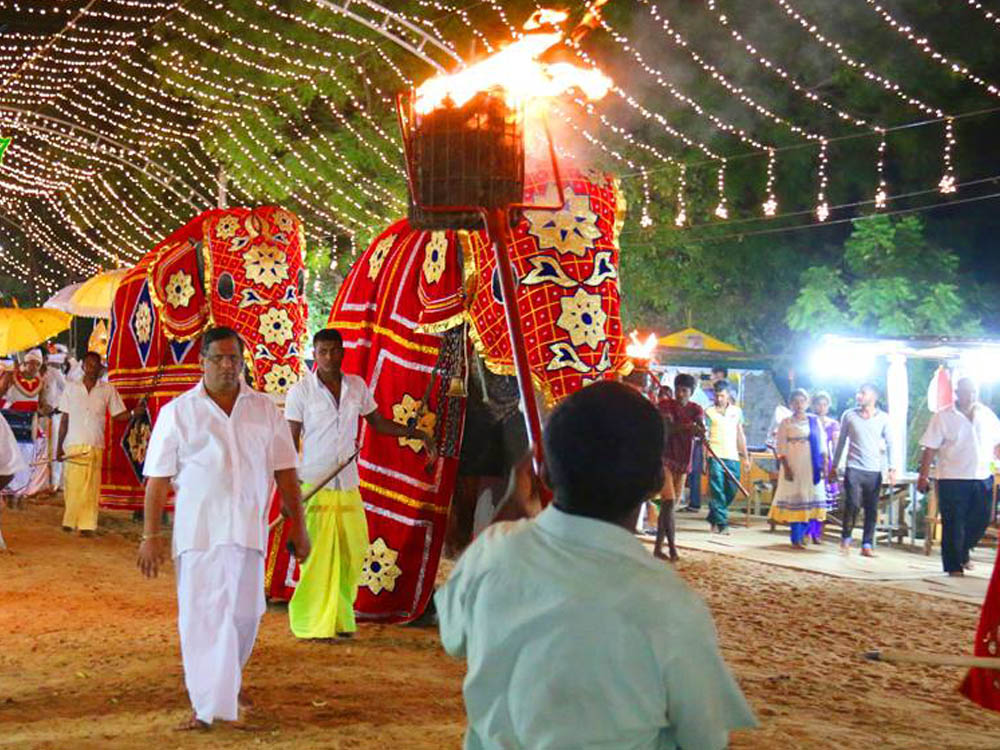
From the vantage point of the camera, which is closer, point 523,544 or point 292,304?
point 523,544

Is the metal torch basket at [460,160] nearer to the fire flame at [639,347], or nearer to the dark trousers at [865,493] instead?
the dark trousers at [865,493]

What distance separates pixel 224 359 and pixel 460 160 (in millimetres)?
1374

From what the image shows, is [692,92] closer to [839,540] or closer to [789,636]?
[839,540]

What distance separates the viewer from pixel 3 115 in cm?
2720

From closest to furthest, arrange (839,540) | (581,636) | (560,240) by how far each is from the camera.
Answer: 1. (581,636)
2. (560,240)
3. (839,540)

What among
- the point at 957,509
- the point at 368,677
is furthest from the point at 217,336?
the point at 957,509

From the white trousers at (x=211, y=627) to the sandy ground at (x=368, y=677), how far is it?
16 cm

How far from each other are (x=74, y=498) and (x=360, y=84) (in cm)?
1112

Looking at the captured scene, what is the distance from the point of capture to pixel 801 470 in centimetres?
1652

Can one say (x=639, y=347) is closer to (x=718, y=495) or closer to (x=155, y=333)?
(x=718, y=495)

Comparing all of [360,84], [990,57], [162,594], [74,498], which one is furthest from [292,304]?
[990,57]

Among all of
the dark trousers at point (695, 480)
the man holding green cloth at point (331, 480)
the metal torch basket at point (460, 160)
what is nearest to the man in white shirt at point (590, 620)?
the metal torch basket at point (460, 160)

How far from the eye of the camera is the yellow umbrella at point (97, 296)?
20406 millimetres

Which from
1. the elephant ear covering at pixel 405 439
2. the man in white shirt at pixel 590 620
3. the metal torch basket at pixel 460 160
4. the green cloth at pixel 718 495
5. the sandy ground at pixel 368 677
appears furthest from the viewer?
the green cloth at pixel 718 495
